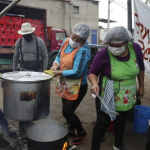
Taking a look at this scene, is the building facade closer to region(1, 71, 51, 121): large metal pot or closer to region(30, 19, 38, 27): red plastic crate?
region(30, 19, 38, 27): red plastic crate

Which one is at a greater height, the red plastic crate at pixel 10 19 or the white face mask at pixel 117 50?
the red plastic crate at pixel 10 19

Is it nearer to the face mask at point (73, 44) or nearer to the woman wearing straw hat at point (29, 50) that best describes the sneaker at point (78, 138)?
the face mask at point (73, 44)

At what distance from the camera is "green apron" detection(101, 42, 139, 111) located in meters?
2.11

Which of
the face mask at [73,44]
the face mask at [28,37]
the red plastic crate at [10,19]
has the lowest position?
the face mask at [73,44]

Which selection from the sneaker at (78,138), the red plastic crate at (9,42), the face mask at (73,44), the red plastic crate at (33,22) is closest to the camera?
the face mask at (73,44)

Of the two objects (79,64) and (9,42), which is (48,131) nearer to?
(79,64)

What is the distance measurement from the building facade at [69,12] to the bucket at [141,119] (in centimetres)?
1609

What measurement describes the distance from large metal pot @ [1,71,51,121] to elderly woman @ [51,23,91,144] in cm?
37

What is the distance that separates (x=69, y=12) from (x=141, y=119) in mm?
18079

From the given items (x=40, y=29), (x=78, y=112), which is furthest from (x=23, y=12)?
(x=78, y=112)

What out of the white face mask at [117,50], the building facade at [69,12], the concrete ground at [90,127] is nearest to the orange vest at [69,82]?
the white face mask at [117,50]

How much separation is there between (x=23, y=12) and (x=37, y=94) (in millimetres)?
8528

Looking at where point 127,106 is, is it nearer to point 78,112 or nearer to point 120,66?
point 120,66

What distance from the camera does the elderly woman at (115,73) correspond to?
2.08 m
